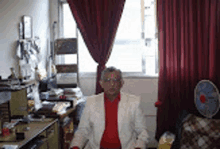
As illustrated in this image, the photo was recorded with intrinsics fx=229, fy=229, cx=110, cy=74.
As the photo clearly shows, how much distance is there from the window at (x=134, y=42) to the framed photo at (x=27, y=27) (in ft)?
2.89

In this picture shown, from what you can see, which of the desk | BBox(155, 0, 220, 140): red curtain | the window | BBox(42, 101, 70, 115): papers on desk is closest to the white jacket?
the desk

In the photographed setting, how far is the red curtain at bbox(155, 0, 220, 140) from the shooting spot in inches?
120

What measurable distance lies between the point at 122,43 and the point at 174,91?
112 centimetres

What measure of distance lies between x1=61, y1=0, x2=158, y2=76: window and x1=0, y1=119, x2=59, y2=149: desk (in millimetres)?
1438

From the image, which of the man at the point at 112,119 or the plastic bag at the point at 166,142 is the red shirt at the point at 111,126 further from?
the plastic bag at the point at 166,142

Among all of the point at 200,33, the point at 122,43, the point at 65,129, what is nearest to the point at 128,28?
the point at 122,43

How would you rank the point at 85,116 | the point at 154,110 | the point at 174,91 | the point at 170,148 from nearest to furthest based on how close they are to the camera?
the point at 85,116, the point at 170,148, the point at 174,91, the point at 154,110

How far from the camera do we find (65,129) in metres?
2.88

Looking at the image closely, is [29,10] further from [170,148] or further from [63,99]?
[170,148]

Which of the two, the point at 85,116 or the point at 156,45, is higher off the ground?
the point at 156,45

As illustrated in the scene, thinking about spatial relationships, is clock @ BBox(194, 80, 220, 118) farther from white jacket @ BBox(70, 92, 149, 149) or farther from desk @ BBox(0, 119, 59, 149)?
desk @ BBox(0, 119, 59, 149)

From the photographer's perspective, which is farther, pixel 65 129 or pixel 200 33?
pixel 200 33

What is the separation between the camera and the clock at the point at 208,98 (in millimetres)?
2561

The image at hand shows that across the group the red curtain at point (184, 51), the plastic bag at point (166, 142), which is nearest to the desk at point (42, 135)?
the plastic bag at point (166, 142)
